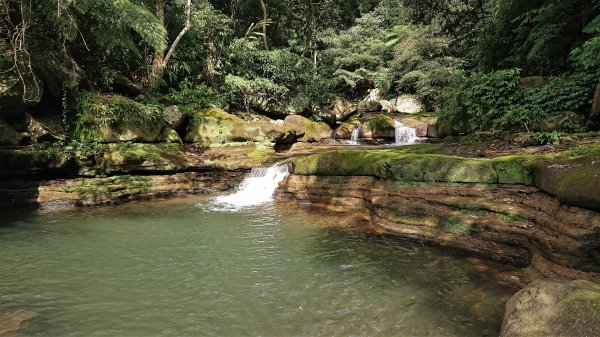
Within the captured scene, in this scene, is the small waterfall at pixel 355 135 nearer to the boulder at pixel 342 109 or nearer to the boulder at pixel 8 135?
the boulder at pixel 342 109

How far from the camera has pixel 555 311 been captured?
11.1 ft

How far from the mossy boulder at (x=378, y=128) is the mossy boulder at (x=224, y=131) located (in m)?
5.48

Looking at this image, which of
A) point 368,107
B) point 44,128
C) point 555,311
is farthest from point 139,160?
point 368,107

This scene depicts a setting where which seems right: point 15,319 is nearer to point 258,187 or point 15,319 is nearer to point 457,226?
point 457,226

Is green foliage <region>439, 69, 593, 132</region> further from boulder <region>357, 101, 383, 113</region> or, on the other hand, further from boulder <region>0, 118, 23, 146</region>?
boulder <region>0, 118, 23, 146</region>

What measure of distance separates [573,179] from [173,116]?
1345 cm

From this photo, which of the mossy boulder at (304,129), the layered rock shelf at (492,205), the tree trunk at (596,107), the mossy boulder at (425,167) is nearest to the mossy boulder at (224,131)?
the mossy boulder at (304,129)

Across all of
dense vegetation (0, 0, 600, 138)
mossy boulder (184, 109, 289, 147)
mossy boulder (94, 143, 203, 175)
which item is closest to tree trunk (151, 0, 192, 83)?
dense vegetation (0, 0, 600, 138)

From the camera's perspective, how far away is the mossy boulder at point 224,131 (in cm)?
1552

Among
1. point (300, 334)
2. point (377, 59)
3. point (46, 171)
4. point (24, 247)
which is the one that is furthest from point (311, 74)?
point (300, 334)

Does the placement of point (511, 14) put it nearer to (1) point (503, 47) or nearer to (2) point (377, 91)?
(1) point (503, 47)

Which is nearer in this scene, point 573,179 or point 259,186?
point 573,179

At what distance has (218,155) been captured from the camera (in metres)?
14.0

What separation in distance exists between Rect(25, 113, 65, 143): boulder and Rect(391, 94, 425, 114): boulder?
62.5 feet
